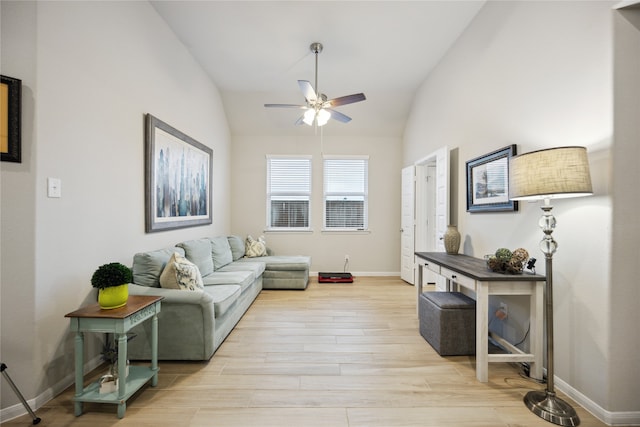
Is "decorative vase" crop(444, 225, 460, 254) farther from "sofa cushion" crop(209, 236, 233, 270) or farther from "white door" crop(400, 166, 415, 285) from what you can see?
"sofa cushion" crop(209, 236, 233, 270)

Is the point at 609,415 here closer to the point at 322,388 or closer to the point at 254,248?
the point at 322,388

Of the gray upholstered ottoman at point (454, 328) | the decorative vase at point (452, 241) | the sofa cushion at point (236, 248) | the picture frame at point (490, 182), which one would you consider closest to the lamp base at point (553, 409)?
the gray upholstered ottoman at point (454, 328)

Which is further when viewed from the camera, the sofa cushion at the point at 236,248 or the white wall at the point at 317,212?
the white wall at the point at 317,212

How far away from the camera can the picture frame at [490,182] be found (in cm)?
258

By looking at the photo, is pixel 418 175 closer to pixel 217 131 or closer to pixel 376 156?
pixel 376 156

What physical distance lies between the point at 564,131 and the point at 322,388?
2.48 metres

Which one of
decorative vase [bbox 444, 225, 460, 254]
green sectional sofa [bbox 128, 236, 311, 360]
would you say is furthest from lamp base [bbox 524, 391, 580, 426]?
green sectional sofa [bbox 128, 236, 311, 360]

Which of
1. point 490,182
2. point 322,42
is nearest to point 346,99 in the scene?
point 322,42

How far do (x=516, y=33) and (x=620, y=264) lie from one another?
2026 mm

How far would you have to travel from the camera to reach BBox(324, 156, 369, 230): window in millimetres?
5762

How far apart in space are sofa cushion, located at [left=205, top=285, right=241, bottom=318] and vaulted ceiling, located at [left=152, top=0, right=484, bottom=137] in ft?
9.50

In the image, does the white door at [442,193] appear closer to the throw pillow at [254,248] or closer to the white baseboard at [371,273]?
the white baseboard at [371,273]

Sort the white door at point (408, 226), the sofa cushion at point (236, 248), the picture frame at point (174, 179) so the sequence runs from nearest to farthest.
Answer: the picture frame at point (174, 179) → the sofa cushion at point (236, 248) → the white door at point (408, 226)

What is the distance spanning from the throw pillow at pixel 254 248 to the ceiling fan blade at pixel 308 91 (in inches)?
110
